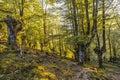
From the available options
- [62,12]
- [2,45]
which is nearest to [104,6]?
[62,12]

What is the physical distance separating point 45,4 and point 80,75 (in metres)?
16.5

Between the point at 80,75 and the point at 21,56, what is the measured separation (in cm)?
513

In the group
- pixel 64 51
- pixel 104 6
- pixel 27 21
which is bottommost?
pixel 64 51

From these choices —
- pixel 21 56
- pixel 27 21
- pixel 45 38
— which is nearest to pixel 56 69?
pixel 21 56

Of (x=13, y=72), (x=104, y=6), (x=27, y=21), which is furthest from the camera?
(x=27, y=21)

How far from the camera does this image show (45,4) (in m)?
27.2

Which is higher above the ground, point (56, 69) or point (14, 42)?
point (14, 42)

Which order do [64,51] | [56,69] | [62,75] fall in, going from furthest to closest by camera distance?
[64,51] → [56,69] → [62,75]

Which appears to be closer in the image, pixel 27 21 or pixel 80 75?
pixel 80 75

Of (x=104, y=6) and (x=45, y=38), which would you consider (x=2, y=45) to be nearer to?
(x=45, y=38)

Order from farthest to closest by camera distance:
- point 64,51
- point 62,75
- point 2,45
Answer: point 64,51
point 2,45
point 62,75

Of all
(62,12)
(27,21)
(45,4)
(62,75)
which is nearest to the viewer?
(62,75)

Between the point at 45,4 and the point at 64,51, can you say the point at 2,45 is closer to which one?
the point at 45,4

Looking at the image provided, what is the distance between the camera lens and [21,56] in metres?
14.1
